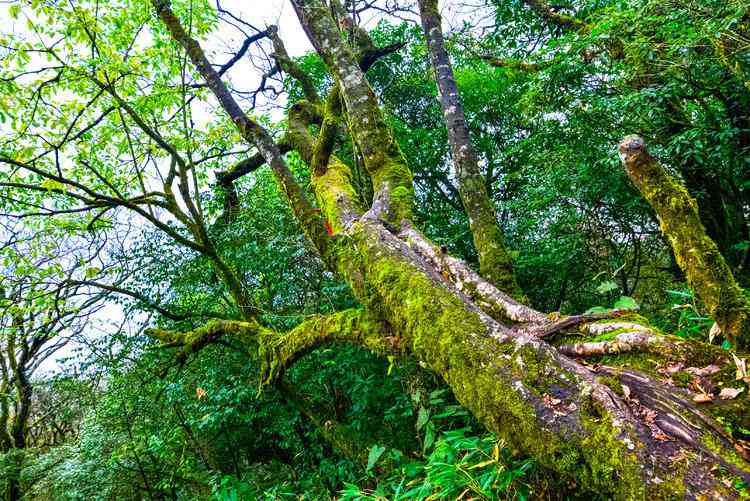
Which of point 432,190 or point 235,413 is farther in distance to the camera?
point 432,190

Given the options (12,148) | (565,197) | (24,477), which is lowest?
(24,477)

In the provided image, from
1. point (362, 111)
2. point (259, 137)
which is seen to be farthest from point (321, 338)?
point (259, 137)

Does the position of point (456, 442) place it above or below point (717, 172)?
below

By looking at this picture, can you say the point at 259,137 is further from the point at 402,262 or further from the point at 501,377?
the point at 501,377

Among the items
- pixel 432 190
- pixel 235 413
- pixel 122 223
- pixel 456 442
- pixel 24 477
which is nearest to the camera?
pixel 456 442

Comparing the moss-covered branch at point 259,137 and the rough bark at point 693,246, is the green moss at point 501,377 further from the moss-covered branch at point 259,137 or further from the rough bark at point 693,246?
the moss-covered branch at point 259,137

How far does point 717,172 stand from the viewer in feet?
15.9

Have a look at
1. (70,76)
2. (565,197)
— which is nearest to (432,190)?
(565,197)

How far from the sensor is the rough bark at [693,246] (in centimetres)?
147

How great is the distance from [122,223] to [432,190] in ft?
20.3

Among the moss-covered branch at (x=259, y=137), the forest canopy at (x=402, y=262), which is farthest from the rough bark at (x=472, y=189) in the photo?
the moss-covered branch at (x=259, y=137)

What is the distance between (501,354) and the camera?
6.18ft

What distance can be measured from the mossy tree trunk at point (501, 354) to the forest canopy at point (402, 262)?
0.01 m

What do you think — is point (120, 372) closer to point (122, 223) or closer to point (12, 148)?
point (122, 223)
